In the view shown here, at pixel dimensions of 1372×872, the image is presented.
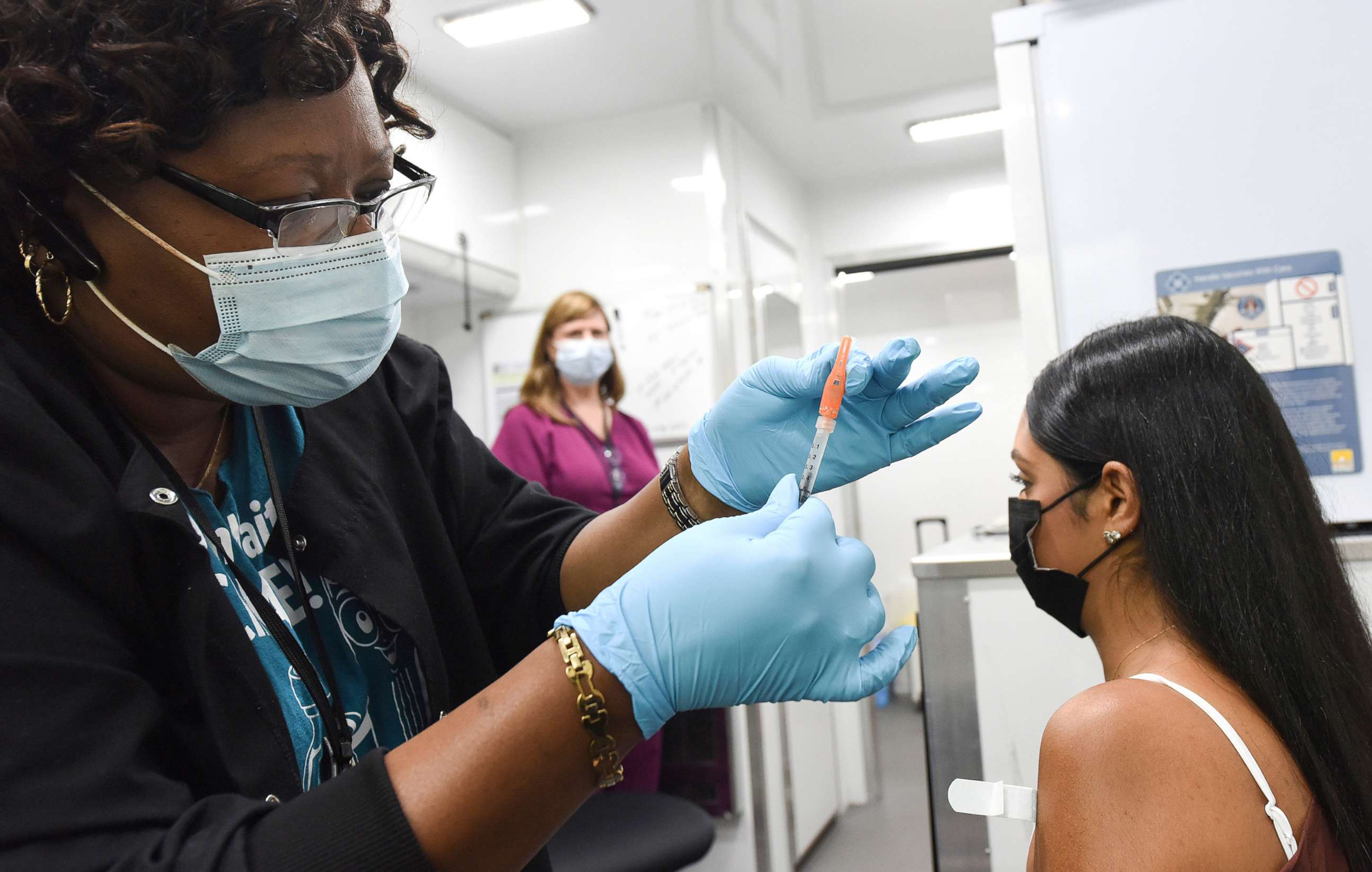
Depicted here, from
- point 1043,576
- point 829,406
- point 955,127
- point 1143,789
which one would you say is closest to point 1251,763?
point 1143,789

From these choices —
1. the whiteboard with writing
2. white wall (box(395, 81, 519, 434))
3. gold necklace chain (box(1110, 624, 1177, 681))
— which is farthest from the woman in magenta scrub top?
gold necklace chain (box(1110, 624, 1177, 681))

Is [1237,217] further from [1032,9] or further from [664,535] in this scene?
[664,535]

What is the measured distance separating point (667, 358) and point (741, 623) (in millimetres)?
2617

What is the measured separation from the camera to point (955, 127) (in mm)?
3695

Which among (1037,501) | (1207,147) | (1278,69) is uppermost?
(1278,69)

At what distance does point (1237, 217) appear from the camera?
158cm

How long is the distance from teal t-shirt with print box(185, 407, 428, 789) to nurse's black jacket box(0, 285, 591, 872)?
0.03 meters

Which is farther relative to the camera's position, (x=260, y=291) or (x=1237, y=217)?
(x=1237, y=217)

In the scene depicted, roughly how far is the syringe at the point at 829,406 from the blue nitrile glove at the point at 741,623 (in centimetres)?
16

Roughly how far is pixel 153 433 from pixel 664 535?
1.64 feet

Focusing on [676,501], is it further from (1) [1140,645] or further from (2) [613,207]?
(2) [613,207]

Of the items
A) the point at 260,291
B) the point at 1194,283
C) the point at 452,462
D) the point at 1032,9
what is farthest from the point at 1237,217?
the point at 260,291

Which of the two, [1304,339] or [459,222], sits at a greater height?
[459,222]

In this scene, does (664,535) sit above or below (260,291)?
below
